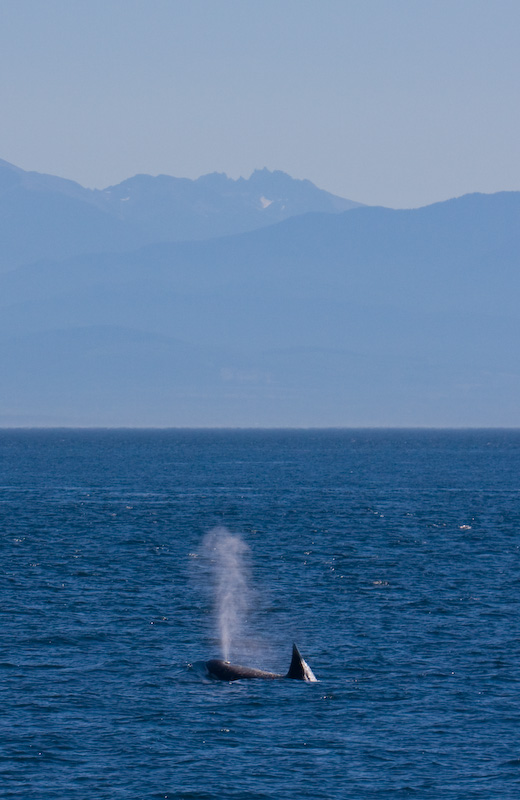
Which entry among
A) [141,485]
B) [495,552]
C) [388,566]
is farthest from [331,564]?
[141,485]

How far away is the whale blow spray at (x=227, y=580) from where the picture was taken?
62.6m

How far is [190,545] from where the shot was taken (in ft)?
328

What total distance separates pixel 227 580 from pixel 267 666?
962 inches

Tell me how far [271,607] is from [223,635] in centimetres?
901

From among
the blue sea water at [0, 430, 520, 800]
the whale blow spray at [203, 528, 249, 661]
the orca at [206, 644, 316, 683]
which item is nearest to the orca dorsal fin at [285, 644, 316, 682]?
the orca at [206, 644, 316, 683]

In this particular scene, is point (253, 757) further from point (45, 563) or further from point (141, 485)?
point (141, 485)

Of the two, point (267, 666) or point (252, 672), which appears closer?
point (252, 672)

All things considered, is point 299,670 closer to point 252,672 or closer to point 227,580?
point 252,672

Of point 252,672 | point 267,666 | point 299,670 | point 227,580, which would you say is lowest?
point 267,666

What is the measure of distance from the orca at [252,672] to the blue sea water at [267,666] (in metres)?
0.52

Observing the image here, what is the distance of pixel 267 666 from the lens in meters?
54.7

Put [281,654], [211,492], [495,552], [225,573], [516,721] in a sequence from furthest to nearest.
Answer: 1. [211,492]
2. [495,552]
3. [225,573]
4. [281,654]
5. [516,721]

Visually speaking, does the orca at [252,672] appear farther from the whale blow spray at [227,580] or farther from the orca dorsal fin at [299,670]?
the whale blow spray at [227,580]

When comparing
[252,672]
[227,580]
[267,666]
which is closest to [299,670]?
[252,672]
